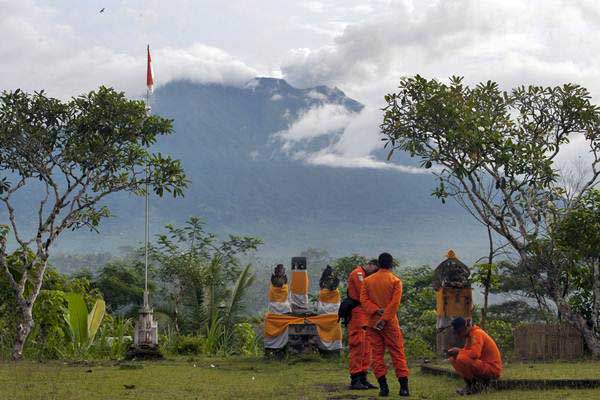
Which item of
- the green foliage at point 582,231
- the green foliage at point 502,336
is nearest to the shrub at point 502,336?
the green foliage at point 502,336

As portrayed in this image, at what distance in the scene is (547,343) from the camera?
50.6 feet

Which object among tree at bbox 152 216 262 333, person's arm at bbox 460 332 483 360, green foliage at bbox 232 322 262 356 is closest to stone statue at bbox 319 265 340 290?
green foliage at bbox 232 322 262 356

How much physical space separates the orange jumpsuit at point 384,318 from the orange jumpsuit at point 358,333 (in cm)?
23

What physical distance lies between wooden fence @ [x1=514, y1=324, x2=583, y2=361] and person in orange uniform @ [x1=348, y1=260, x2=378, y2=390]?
636 cm

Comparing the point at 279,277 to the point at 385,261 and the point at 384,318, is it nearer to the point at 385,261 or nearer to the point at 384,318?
the point at 385,261

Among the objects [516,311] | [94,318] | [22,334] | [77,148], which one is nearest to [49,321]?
[94,318]

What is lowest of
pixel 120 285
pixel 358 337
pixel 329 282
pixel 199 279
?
pixel 358 337

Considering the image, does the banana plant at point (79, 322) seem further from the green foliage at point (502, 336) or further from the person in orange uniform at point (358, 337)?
the green foliage at point (502, 336)

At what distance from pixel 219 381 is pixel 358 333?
8.59ft

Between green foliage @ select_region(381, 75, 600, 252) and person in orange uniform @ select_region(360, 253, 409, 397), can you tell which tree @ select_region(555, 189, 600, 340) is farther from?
person in orange uniform @ select_region(360, 253, 409, 397)

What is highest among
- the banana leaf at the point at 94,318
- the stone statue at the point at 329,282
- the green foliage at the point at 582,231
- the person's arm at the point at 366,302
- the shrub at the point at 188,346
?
the green foliage at the point at 582,231

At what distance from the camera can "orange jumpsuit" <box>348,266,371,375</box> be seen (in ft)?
31.4

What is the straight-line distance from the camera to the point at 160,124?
1698 centimetres

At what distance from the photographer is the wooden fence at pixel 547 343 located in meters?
15.4
